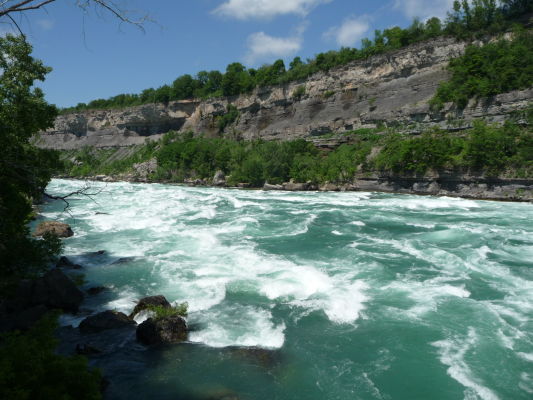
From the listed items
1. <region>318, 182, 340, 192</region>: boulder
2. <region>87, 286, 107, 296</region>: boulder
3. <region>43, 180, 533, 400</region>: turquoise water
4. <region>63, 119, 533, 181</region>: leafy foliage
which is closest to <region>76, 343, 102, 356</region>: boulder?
<region>43, 180, 533, 400</region>: turquoise water

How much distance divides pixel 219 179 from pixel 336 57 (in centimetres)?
3319

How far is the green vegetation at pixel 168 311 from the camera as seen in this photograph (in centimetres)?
1062

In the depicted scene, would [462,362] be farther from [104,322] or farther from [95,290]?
[95,290]

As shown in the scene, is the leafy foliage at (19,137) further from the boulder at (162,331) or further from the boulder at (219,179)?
the boulder at (219,179)

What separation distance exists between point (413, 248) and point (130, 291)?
13216 millimetres

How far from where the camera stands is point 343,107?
213ft

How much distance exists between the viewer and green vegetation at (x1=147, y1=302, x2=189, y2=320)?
418 inches

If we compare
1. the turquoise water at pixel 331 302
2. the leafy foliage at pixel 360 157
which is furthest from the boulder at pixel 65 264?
the leafy foliage at pixel 360 157

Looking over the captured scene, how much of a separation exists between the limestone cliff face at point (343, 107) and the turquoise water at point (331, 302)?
27807 millimetres

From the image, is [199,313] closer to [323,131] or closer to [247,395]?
[247,395]

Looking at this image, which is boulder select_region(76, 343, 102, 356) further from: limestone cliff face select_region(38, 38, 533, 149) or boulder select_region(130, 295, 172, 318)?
limestone cliff face select_region(38, 38, 533, 149)

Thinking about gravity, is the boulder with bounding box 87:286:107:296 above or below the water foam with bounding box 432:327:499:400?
above

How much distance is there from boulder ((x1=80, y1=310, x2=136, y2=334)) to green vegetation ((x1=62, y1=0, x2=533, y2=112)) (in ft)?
200

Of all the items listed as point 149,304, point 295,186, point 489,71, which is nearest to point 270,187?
point 295,186
